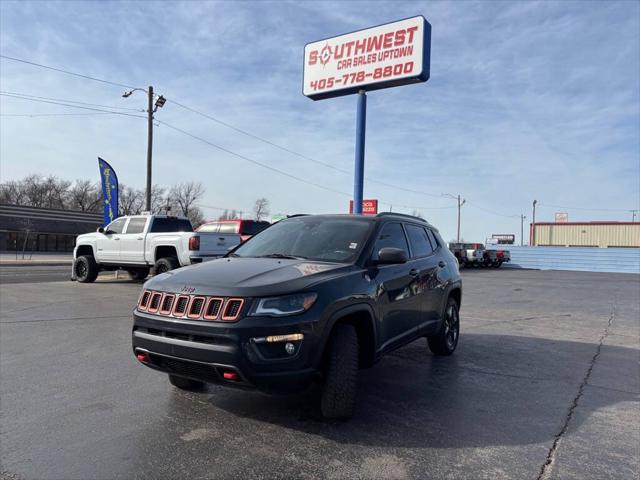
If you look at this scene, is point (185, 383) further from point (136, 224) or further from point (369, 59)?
point (369, 59)

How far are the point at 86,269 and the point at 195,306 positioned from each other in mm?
12770

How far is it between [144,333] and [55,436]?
918 mm

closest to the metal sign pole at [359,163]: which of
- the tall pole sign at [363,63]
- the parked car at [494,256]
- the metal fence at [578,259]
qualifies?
the tall pole sign at [363,63]

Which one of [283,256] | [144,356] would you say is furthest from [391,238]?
[144,356]

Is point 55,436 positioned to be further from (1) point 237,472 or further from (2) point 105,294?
(2) point 105,294

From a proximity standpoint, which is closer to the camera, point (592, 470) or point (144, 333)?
point (592, 470)

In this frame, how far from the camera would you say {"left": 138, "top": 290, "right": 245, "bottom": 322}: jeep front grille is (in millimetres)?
3367

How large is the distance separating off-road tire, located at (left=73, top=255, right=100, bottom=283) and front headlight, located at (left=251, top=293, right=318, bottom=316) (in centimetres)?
1299

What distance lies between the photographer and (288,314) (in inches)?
134

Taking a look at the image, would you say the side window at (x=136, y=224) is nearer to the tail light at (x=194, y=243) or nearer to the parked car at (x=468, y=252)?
the tail light at (x=194, y=243)

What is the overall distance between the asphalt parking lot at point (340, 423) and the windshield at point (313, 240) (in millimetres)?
1323

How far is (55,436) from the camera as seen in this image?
348cm

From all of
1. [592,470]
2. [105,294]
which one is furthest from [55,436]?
[105,294]

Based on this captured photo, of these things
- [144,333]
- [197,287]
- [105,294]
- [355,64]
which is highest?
[355,64]
